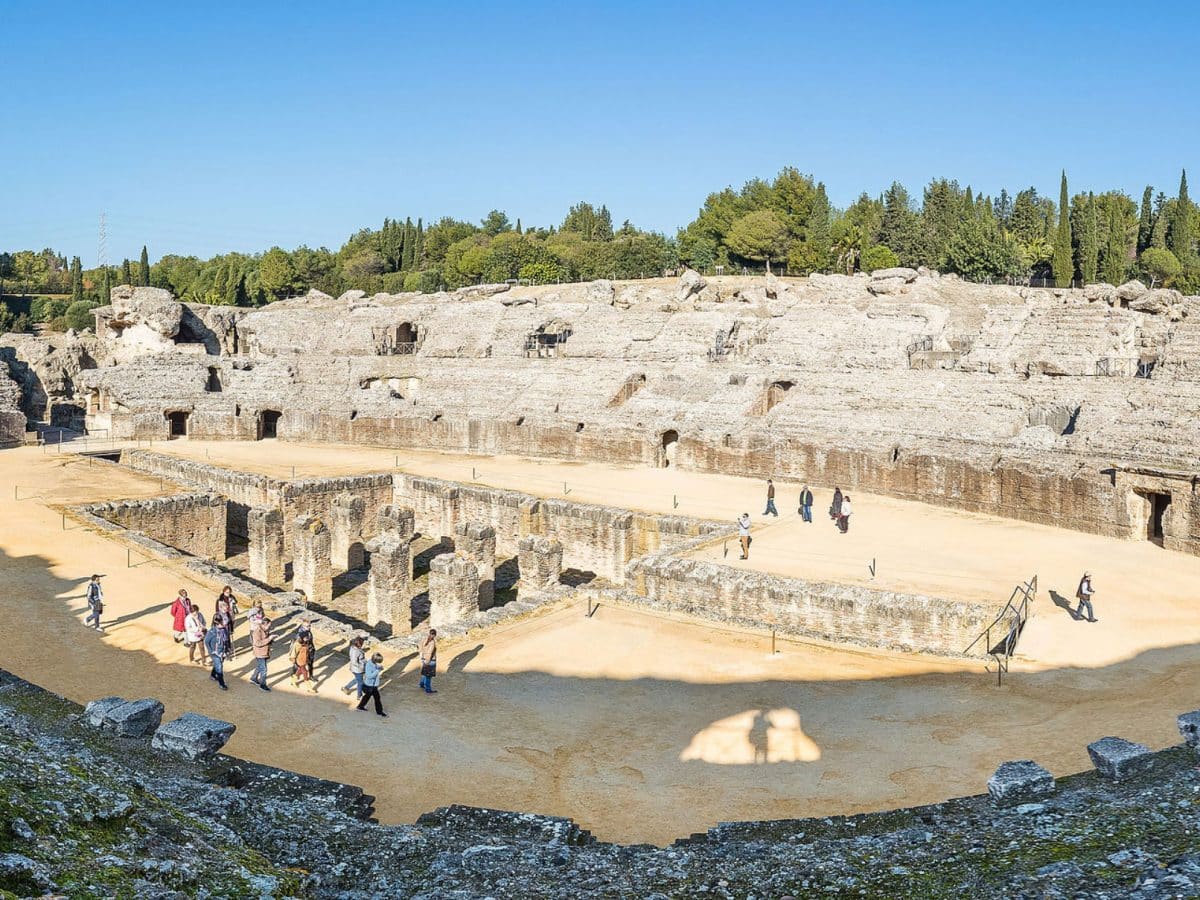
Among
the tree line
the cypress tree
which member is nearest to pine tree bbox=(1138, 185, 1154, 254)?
the tree line

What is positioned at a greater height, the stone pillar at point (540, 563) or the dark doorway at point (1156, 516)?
the dark doorway at point (1156, 516)

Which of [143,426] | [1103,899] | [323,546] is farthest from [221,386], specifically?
[1103,899]

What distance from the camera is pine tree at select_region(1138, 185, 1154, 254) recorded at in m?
55.1

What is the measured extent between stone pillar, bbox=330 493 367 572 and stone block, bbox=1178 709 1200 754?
16464mm

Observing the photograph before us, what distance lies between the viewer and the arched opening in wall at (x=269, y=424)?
32688mm

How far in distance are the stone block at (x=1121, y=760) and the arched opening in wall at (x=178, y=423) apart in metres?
30.0

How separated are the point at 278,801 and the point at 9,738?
1842 millimetres

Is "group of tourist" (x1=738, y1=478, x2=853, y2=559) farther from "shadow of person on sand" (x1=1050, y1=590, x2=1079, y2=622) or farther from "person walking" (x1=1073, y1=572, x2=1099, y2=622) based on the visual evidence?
"person walking" (x1=1073, y1=572, x2=1099, y2=622)

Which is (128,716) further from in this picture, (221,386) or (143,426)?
(221,386)

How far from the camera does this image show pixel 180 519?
832 inches

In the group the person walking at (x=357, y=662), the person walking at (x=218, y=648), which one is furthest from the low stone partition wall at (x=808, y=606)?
the person walking at (x=218, y=648)

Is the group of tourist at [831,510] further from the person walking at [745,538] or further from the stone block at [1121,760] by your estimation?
the stone block at [1121,760]

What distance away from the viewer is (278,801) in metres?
7.44

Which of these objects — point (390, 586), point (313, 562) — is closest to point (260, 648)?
point (390, 586)
